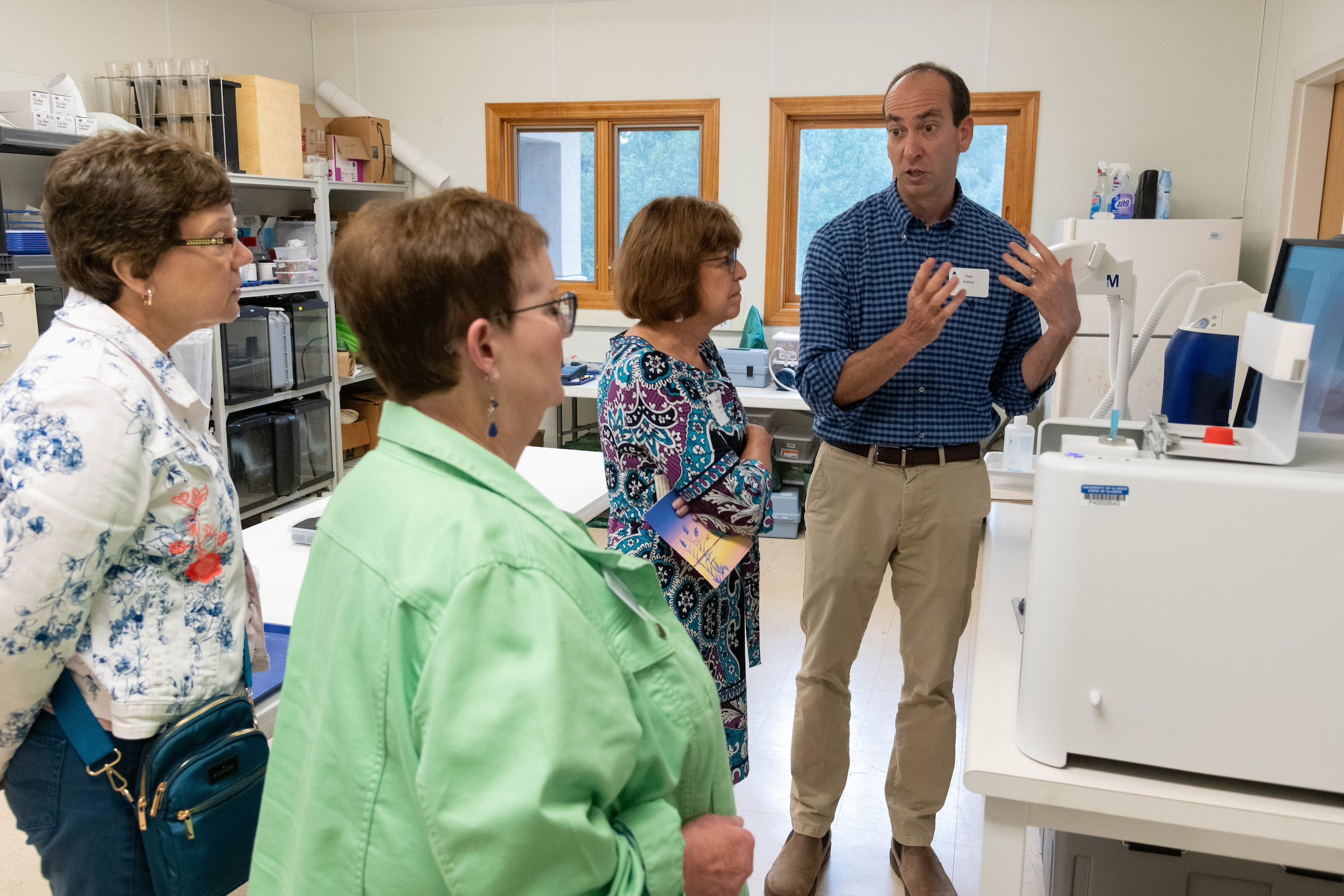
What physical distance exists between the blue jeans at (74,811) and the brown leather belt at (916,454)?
1.36 m

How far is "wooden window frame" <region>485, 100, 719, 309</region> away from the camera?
5.22 metres

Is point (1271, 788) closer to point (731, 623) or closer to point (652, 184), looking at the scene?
point (731, 623)

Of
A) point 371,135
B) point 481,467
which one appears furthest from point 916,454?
point 371,135

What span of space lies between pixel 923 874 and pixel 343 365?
409cm

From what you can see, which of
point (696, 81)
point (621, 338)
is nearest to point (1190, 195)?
point (696, 81)

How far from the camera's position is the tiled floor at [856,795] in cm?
217

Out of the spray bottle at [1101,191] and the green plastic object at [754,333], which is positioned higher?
the spray bottle at [1101,191]

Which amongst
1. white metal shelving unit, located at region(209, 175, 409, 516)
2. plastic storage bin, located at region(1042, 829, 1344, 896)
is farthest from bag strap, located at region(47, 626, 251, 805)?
white metal shelving unit, located at region(209, 175, 409, 516)

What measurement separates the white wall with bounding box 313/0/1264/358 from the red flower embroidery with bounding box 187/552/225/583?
419 centimetres

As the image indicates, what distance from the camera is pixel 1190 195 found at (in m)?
4.63

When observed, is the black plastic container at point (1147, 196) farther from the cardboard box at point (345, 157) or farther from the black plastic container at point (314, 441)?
the black plastic container at point (314, 441)

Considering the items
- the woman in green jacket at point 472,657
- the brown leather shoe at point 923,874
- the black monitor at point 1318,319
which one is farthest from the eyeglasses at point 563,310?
the brown leather shoe at point 923,874

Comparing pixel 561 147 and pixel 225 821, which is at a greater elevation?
pixel 561 147

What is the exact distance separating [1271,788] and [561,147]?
201 inches
